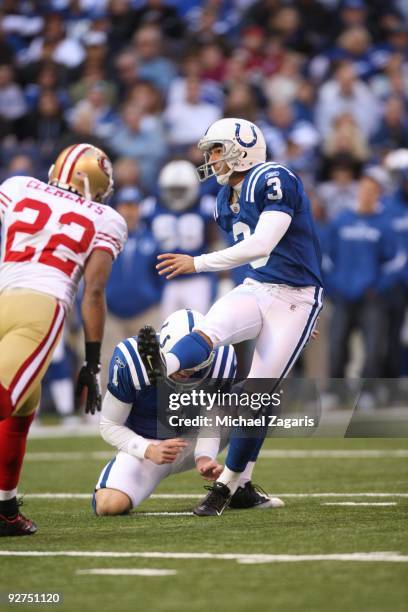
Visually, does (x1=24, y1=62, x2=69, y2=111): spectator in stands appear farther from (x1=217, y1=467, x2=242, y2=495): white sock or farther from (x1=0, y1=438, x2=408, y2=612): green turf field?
(x1=217, y1=467, x2=242, y2=495): white sock

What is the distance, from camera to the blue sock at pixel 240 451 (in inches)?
229

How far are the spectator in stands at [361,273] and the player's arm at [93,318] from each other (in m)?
6.15

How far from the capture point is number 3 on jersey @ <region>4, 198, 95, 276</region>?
201 inches

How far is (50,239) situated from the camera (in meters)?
5.12

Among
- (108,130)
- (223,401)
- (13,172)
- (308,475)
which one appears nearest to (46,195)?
(223,401)

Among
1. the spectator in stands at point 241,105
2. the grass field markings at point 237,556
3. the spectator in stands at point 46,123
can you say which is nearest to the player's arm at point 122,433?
the grass field markings at point 237,556

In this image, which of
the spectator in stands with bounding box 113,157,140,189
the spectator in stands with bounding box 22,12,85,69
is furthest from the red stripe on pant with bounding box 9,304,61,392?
the spectator in stands with bounding box 22,12,85,69

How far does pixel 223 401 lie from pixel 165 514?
1.85 feet

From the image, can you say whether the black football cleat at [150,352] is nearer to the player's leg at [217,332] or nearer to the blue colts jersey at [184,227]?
the player's leg at [217,332]

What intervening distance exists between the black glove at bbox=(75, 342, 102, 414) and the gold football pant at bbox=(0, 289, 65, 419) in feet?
0.60

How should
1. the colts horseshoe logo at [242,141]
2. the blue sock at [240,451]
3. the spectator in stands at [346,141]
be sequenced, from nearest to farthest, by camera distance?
the blue sock at [240,451]
the colts horseshoe logo at [242,141]
the spectator in stands at [346,141]

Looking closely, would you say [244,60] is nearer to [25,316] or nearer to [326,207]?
[326,207]

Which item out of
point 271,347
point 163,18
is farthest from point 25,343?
point 163,18

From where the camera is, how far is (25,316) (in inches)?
193
